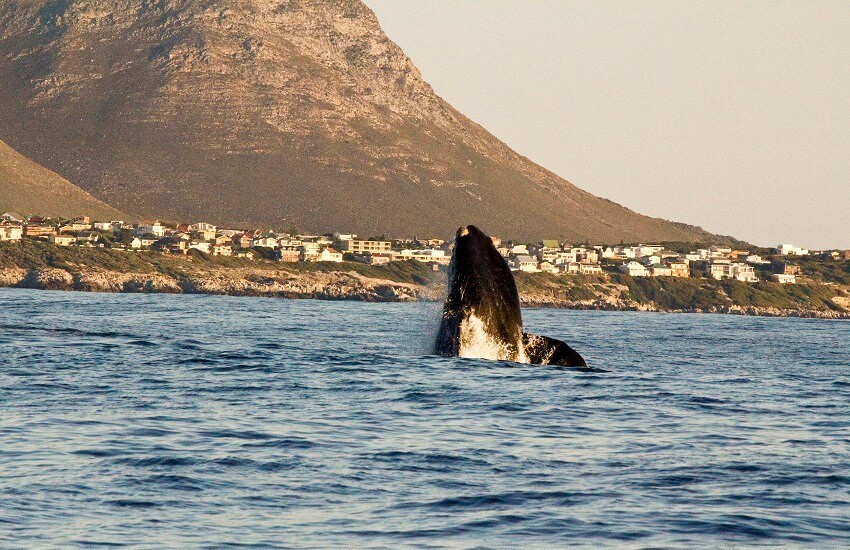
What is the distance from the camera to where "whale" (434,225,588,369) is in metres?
27.2

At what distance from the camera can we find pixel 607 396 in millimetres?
27125

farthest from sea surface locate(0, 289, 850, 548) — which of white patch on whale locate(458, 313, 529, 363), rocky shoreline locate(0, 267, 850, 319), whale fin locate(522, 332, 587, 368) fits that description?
rocky shoreline locate(0, 267, 850, 319)

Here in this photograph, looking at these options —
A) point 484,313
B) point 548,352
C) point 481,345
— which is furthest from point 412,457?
point 548,352

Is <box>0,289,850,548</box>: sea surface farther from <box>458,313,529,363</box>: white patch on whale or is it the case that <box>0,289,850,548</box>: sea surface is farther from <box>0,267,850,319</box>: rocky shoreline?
<box>0,267,850,319</box>: rocky shoreline

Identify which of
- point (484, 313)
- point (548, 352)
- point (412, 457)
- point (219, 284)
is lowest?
point (412, 457)

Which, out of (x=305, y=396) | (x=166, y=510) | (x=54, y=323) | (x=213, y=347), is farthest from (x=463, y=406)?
(x=54, y=323)

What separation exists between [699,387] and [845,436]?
Answer: 1013cm

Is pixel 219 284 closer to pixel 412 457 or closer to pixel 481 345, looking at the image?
pixel 481 345

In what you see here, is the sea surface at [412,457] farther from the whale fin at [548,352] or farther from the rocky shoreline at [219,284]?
the rocky shoreline at [219,284]

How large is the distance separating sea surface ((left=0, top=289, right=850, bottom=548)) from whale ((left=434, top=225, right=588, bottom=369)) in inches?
20.0

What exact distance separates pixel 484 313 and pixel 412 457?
31.4ft

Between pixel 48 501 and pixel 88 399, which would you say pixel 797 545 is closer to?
pixel 48 501

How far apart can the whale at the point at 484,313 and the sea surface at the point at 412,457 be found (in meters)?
0.51

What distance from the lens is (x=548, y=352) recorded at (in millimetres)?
29531
